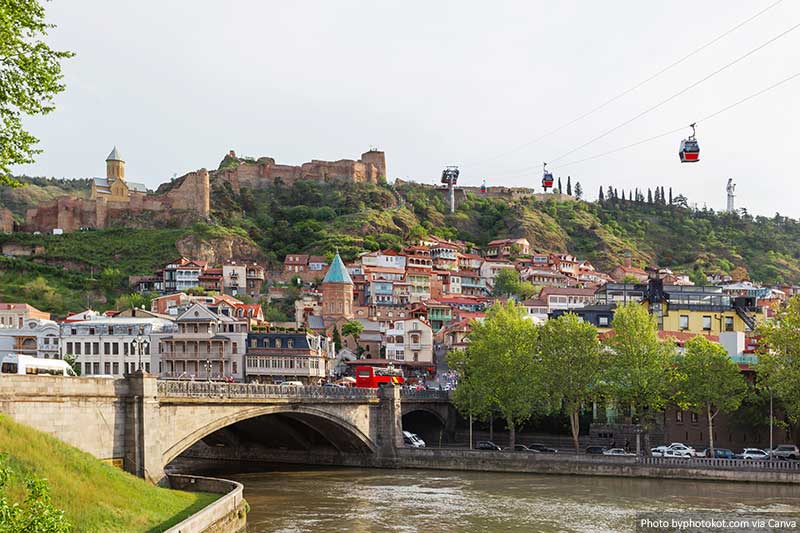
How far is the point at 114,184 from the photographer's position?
14162 centimetres

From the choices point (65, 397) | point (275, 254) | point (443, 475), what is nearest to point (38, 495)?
point (65, 397)

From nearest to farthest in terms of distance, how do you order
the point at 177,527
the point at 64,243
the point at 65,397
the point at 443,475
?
1. the point at 177,527
2. the point at 65,397
3. the point at 443,475
4. the point at 64,243

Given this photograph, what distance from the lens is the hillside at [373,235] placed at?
→ 4589 inches

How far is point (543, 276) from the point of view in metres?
130

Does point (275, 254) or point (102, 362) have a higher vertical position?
point (275, 254)

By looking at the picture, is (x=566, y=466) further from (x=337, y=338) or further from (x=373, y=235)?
(x=373, y=235)

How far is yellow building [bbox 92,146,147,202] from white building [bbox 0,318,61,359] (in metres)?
53.6

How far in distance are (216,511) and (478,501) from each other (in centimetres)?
1534

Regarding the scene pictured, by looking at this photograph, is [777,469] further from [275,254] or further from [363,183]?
[363,183]

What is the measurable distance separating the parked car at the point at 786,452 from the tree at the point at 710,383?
10.3 ft

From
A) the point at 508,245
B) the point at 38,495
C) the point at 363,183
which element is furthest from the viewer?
the point at 363,183

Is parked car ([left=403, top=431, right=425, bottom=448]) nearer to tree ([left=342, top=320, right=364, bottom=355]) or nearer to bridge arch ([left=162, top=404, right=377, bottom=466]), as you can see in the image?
bridge arch ([left=162, top=404, right=377, bottom=466])

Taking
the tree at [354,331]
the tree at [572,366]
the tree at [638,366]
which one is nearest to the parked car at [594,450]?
the tree at [572,366]

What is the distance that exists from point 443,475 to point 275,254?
3212 inches
